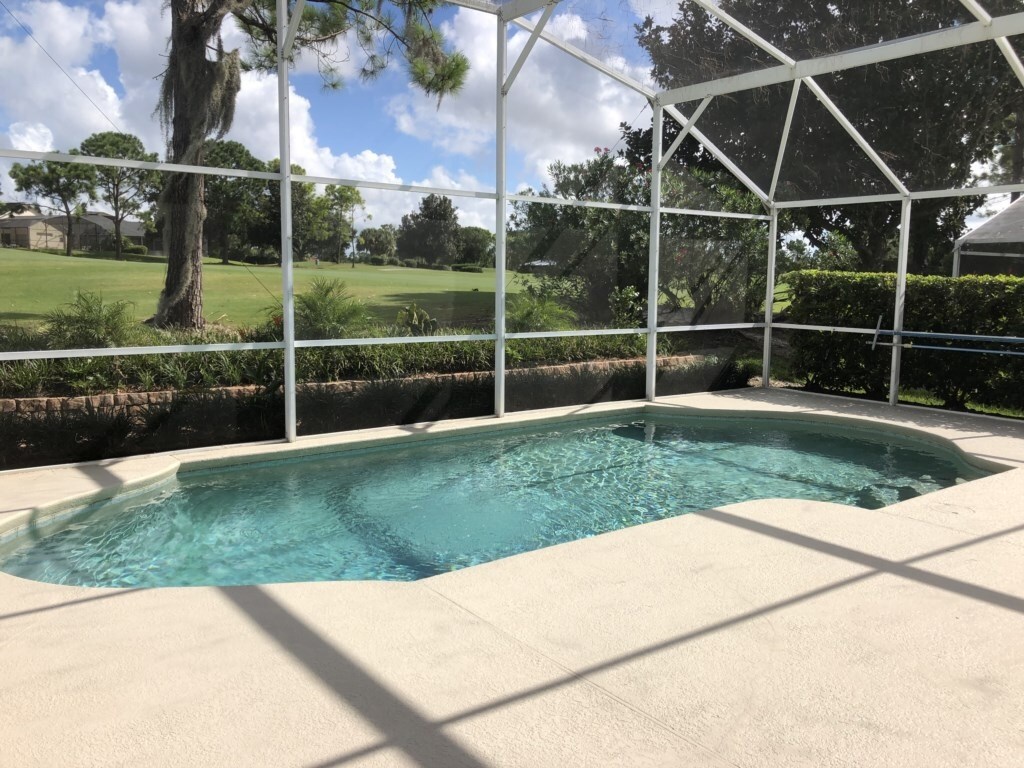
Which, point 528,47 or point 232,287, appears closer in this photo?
point 232,287

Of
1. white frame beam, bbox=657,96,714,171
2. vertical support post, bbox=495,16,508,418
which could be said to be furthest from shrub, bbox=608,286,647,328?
vertical support post, bbox=495,16,508,418

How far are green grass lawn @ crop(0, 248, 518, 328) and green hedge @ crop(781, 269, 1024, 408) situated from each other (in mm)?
4135

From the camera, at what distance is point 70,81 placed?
18.0 ft

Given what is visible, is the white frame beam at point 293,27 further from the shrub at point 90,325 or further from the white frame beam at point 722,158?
the white frame beam at point 722,158

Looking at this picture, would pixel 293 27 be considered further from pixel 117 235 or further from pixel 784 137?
pixel 784 137

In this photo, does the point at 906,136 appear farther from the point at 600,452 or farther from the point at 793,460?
the point at 600,452

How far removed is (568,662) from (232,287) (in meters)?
4.89

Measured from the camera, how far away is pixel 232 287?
6.38 m

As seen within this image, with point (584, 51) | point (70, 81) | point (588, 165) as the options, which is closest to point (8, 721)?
point (70, 81)

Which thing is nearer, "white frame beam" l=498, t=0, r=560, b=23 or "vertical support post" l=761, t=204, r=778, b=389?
"white frame beam" l=498, t=0, r=560, b=23

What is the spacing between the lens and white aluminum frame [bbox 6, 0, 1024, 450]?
5.75 metres

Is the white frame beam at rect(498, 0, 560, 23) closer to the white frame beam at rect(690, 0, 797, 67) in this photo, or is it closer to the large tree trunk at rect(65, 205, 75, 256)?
the white frame beam at rect(690, 0, 797, 67)

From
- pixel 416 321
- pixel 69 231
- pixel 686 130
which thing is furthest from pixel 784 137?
pixel 69 231

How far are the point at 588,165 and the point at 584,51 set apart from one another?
1558 millimetres
